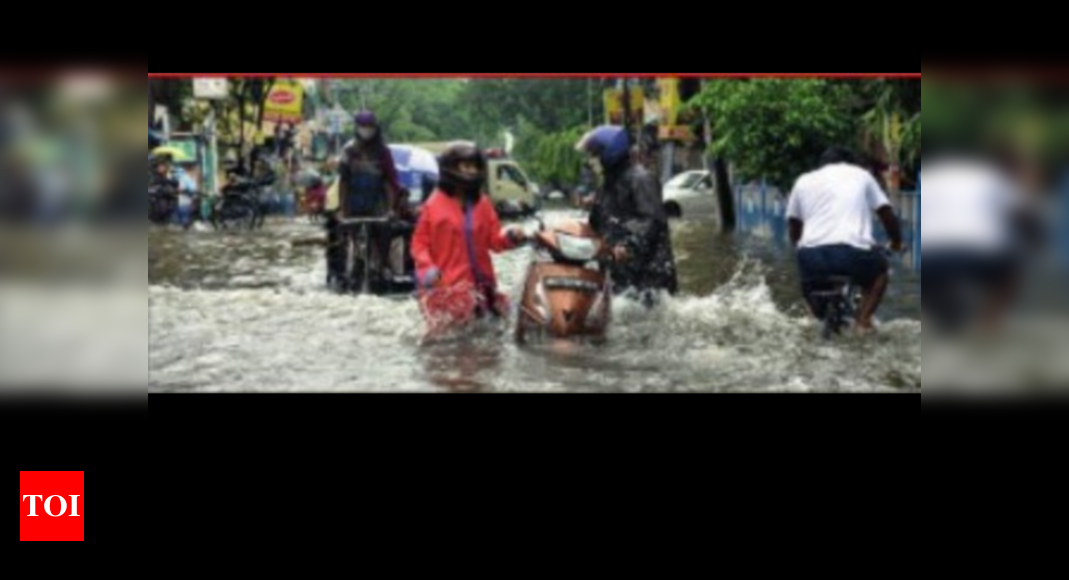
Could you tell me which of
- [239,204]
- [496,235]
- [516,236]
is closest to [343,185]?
[239,204]

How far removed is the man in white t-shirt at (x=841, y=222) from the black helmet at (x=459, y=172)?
1454 millimetres

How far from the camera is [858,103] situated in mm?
5887

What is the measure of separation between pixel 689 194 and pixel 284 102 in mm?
2288

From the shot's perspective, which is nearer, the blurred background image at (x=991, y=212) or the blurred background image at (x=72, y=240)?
Answer: the blurred background image at (x=991, y=212)

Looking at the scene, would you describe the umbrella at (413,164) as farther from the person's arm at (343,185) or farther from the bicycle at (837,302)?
the bicycle at (837,302)

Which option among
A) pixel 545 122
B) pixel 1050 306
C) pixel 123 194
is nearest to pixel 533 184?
pixel 545 122

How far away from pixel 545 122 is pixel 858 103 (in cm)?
139

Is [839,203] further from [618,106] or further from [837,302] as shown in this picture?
[618,106]

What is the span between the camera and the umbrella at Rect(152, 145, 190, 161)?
18.2 feet

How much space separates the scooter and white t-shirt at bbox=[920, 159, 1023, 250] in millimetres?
1969

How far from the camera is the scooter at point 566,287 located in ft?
20.6

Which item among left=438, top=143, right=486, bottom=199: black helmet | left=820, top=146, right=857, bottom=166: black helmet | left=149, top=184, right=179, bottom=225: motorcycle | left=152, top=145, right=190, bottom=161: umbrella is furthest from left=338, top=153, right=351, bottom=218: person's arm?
left=820, top=146, right=857, bottom=166: black helmet

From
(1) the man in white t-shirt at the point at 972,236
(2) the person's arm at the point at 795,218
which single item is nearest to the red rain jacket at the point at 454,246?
(2) the person's arm at the point at 795,218

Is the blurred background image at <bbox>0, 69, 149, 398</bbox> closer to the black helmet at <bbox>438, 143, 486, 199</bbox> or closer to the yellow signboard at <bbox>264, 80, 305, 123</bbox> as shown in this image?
the yellow signboard at <bbox>264, 80, 305, 123</bbox>
